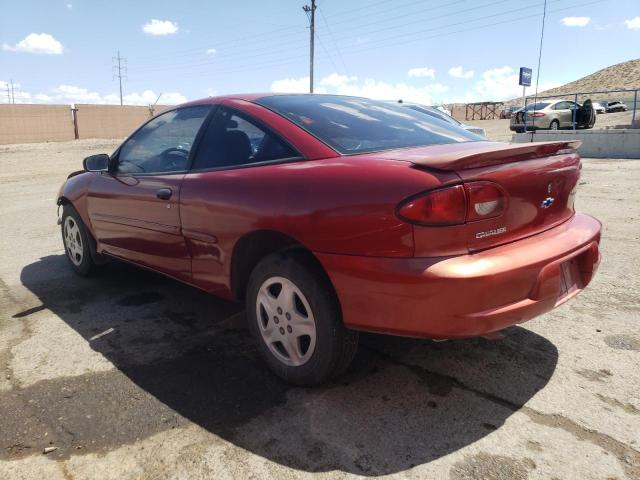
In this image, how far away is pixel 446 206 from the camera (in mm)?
2143

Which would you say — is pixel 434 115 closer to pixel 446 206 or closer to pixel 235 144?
pixel 235 144

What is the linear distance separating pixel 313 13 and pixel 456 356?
134 feet

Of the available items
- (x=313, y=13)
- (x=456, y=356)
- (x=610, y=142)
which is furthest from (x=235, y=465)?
(x=313, y=13)

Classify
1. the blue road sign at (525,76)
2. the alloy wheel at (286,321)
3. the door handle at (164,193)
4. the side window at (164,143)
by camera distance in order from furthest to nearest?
the blue road sign at (525,76) < the side window at (164,143) < the door handle at (164,193) < the alloy wheel at (286,321)

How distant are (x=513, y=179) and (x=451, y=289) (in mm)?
619

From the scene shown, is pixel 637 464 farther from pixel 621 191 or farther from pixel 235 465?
pixel 621 191

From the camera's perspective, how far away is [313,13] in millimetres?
39656

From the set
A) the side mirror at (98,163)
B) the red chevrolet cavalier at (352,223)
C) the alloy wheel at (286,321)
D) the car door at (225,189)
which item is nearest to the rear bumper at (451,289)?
the red chevrolet cavalier at (352,223)

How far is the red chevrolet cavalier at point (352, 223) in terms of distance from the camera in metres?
2.17

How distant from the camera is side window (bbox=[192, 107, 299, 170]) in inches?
111

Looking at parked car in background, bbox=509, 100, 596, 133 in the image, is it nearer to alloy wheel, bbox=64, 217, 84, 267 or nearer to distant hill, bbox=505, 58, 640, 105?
alloy wheel, bbox=64, 217, 84, 267

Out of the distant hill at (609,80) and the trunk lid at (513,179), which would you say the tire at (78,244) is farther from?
the distant hill at (609,80)

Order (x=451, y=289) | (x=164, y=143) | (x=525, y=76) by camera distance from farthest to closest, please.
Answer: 1. (x=525, y=76)
2. (x=164, y=143)
3. (x=451, y=289)

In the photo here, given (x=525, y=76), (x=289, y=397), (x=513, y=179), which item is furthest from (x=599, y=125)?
(x=289, y=397)
